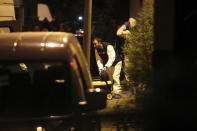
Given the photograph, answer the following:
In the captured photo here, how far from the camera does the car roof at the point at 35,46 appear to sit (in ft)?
18.9

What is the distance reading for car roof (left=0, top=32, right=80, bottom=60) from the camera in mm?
5750

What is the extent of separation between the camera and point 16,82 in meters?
5.95

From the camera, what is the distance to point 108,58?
13.1 m

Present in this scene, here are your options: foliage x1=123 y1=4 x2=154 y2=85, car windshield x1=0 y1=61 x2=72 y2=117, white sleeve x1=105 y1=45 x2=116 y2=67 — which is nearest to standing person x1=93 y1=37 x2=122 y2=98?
white sleeve x1=105 y1=45 x2=116 y2=67

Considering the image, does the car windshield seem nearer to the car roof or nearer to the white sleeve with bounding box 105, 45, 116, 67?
the car roof

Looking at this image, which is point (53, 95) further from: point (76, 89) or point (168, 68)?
point (168, 68)

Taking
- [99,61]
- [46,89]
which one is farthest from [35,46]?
[99,61]

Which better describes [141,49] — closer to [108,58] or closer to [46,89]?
[46,89]

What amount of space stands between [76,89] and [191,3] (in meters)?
1.81

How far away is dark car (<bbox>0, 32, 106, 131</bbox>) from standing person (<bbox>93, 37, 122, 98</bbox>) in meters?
6.72

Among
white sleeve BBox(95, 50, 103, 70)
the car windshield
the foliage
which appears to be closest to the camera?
the car windshield

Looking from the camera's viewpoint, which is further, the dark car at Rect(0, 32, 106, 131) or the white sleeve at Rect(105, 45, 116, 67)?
the white sleeve at Rect(105, 45, 116, 67)

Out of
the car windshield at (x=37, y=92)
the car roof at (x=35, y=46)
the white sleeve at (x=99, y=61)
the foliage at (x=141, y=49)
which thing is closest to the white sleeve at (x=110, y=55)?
the white sleeve at (x=99, y=61)

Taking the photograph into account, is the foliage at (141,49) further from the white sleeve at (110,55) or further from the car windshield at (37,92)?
the white sleeve at (110,55)
